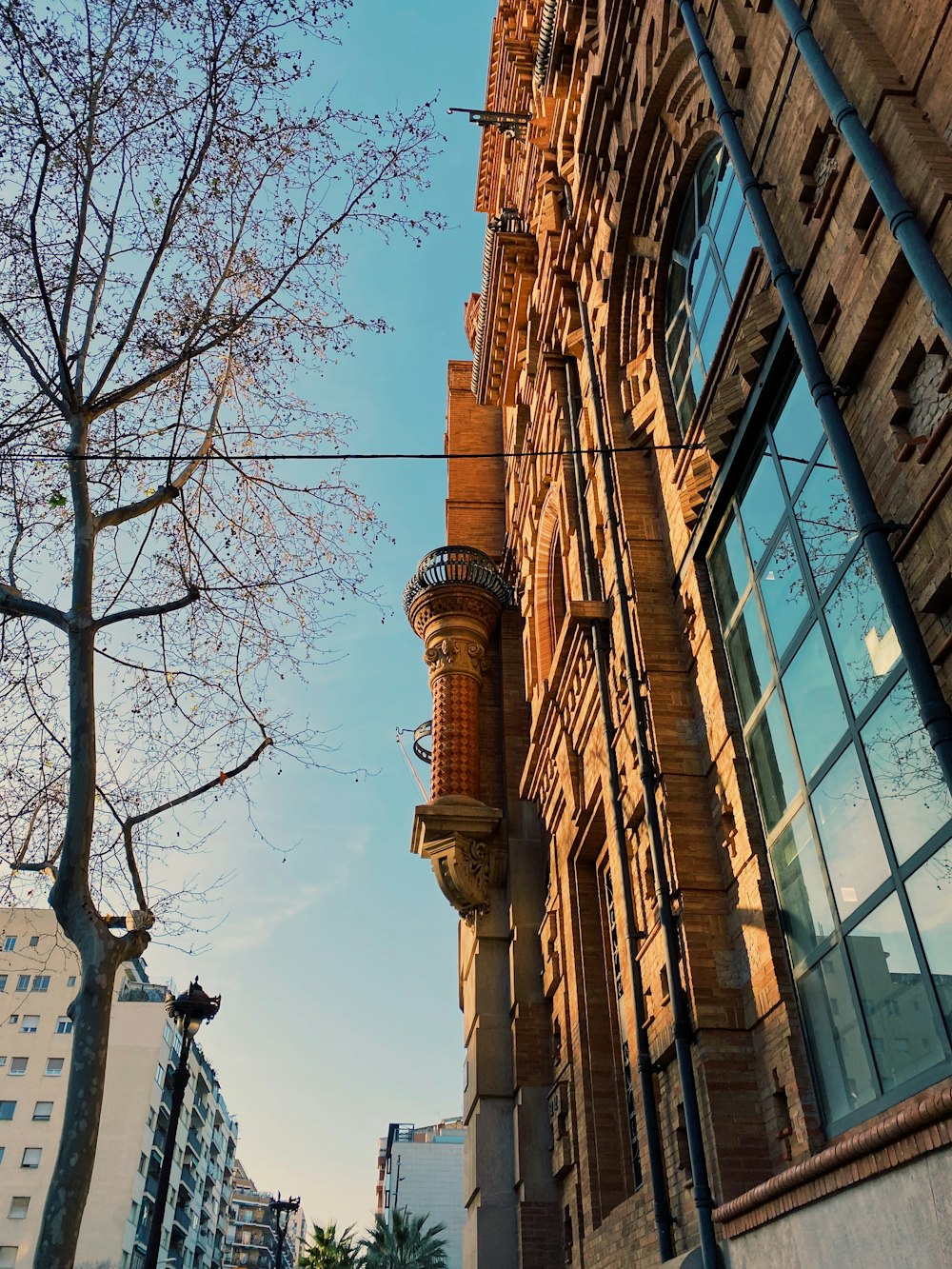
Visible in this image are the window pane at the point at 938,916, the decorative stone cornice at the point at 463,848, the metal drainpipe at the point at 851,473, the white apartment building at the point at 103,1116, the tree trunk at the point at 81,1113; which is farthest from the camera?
the white apartment building at the point at 103,1116

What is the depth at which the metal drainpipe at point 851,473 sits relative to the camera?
14.8ft

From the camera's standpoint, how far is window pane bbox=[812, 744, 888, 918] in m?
5.73

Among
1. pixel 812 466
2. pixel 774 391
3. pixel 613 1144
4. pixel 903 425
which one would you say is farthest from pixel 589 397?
pixel 613 1144

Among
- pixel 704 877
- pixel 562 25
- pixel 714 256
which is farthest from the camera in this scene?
pixel 562 25

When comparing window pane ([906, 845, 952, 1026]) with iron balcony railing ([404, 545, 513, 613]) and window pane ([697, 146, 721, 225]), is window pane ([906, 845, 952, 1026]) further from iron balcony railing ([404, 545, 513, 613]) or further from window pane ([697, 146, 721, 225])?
iron balcony railing ([404, 545, 513, 613])

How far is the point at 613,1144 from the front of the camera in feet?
35.9

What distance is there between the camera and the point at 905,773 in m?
5.39

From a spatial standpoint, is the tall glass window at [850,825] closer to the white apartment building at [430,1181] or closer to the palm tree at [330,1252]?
the palm tree at [330,1252]

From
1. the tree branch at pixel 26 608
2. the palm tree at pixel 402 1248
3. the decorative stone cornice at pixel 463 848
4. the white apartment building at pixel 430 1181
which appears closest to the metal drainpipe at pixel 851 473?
the tree branch at pixel 26 608

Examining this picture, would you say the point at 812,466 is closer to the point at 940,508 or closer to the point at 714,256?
the point at 940,508

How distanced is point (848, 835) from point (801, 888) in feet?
2.91

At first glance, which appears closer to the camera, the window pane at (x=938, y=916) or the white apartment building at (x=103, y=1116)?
the window pane at (x=938, y=916)

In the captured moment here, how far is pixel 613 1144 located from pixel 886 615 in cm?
763

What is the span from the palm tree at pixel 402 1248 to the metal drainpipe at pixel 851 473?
49.6 m
